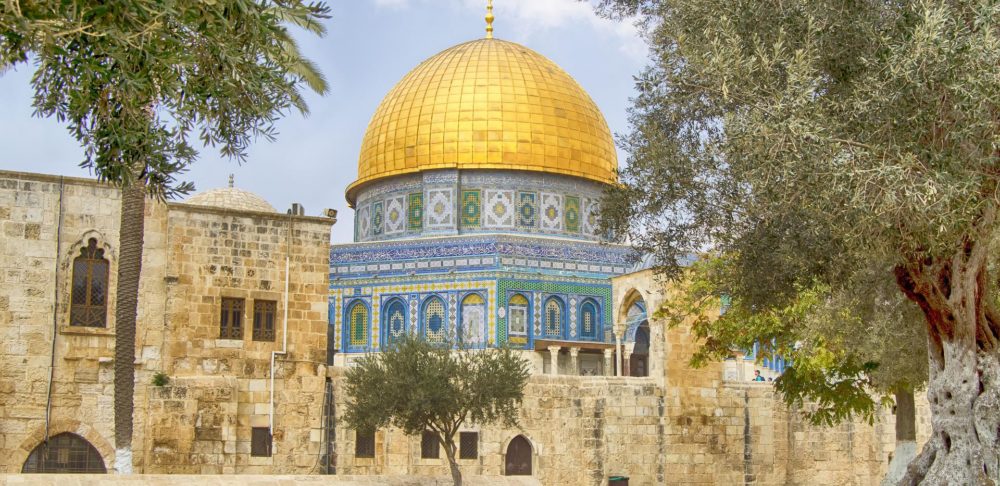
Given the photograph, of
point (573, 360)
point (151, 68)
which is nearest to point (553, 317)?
point (573, 360)

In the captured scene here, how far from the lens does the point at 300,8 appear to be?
6102 mm

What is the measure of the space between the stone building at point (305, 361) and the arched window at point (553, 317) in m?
0.05

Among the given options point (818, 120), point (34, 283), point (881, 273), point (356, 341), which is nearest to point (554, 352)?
point (356, 341)

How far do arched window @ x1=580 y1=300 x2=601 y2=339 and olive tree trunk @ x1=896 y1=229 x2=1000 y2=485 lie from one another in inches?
750

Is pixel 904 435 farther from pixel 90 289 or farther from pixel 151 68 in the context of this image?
pixel 151 68

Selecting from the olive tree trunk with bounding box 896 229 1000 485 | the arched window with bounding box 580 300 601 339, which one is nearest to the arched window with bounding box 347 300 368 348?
the arched window with bounding box 580 300 601 339

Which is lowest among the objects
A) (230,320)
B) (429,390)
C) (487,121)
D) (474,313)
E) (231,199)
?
(429,390)

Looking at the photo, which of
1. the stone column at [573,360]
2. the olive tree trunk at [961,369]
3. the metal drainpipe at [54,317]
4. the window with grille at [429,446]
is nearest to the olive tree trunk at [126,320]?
the metal drainpipe at [54,317]

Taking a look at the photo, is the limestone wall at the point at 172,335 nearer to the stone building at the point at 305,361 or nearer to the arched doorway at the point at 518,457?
the stone building at the point at 305,361

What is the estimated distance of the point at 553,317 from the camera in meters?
28.3

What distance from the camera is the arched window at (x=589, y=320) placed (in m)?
28.5

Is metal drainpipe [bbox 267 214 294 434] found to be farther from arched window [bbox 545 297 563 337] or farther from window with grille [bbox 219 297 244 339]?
arched window [bbox 545 297 563 337]

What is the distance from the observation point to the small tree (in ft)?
49.6

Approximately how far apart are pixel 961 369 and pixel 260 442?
9.96 meters
